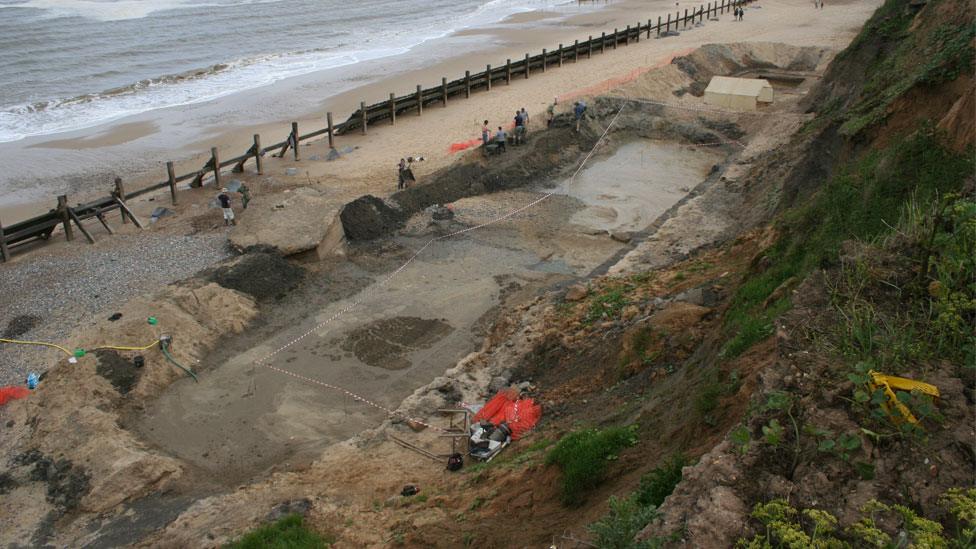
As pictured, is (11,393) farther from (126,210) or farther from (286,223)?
(126,210)

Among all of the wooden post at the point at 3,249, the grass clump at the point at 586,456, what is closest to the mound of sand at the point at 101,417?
the wooden post at the point at 3,249

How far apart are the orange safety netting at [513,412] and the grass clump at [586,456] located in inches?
103

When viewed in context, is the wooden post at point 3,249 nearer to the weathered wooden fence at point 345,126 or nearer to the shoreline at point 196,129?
the weathered wooden fence at point 345,126

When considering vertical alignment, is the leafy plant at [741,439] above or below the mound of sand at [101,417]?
above

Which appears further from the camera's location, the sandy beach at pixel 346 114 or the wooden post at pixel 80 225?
the sandy beach at pixel 346 114

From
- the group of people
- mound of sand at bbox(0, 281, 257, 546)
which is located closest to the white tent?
the group of people

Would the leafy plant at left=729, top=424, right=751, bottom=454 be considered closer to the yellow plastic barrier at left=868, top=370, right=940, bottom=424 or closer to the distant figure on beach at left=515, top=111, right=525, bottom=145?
the yellow plastic barrier at left=868, top=370, right=940, bottom=424

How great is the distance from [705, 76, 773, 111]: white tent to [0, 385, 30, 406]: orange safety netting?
86.6ft

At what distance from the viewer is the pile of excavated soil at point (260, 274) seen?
1700 cm

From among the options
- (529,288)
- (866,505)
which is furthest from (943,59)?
(866,505)

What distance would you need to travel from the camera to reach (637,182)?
24.6 metres

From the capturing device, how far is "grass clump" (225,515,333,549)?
8797 mm

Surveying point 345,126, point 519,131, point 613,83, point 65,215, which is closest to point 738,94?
point 613,83

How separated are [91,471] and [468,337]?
24.3ft
